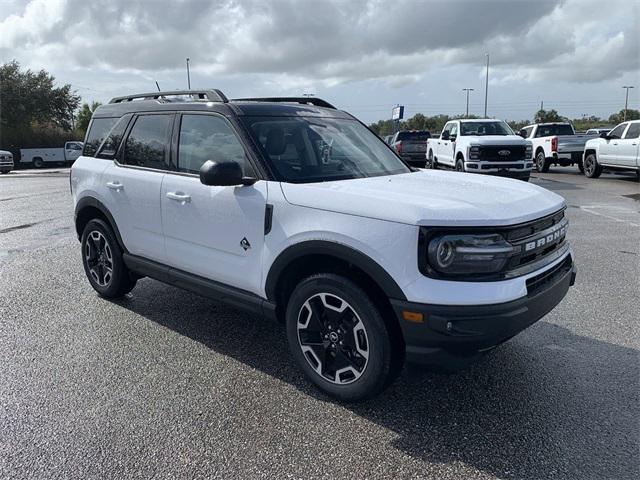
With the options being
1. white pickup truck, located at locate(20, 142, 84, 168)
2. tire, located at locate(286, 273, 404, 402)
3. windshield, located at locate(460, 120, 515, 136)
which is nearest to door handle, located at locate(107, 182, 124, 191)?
A: tire, located at locate(286, 273, 404, 402)

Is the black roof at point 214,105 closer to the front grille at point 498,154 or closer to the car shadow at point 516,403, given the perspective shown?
the car shadow at point 516,403

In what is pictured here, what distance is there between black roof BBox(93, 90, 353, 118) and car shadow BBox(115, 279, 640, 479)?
1.80m

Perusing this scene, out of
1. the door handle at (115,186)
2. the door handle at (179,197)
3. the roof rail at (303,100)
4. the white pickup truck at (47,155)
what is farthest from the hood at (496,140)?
the white pickup truck at (47,155)

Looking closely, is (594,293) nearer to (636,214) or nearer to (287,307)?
(287,307)

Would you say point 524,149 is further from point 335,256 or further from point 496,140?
point 335,256

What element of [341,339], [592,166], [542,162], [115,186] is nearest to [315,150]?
[341,339]

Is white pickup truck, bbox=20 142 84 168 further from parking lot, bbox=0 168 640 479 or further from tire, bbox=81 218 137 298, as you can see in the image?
parking lot, bbox=0 168 640 479

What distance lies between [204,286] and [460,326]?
2.02m

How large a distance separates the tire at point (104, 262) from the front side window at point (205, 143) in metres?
1.33

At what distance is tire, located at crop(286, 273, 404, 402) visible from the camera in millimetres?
2947

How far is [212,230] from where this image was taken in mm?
3754

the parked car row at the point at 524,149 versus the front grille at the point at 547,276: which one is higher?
the parked car row at the point at 524,149

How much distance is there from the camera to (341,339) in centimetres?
317

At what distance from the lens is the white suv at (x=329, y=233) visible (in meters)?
2.73
